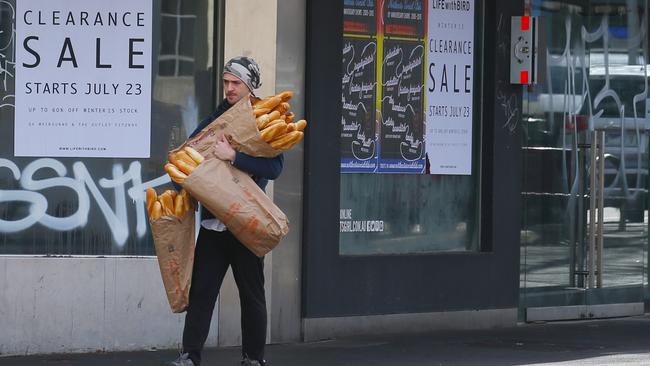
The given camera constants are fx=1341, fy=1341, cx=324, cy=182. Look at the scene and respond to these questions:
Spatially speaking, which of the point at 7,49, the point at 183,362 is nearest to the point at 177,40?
the point at 7,49

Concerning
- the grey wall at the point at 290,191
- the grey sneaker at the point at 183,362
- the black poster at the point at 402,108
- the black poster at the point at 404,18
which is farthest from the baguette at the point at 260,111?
the black poster at the point at 404,18

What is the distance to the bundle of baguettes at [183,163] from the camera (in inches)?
266

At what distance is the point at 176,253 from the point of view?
6.86 metres

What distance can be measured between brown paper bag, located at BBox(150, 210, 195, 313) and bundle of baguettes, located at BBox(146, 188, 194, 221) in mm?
24

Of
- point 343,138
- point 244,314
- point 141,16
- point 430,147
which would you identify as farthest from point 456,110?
point 244,314

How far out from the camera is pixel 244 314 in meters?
7.10

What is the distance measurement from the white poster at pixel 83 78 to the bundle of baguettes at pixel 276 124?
7.52 ft

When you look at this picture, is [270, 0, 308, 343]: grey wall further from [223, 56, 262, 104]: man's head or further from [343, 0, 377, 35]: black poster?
[223, 56, 262, 104]: man's head

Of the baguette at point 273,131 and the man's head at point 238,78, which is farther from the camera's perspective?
the man's head at point 238,78

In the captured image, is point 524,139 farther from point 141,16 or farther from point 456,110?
point 141,16

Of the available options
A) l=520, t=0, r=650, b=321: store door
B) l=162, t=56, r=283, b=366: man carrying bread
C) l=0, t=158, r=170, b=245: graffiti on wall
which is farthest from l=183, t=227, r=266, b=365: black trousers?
l=520, t=0, r=650, b=321: store door

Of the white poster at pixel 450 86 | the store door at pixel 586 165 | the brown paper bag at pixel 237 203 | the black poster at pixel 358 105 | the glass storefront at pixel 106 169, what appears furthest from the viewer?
the store door at pixel 586 165

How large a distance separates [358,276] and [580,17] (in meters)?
3.33

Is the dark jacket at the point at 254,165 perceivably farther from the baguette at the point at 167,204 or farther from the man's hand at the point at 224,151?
the baguette at the point at 167,204
